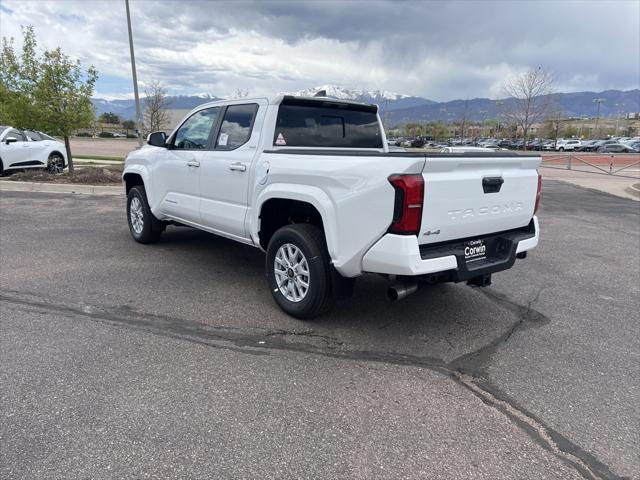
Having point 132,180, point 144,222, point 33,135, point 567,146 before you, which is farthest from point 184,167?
point 567,146

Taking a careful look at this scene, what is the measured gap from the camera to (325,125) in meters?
4.96

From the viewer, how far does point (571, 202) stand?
517 inches

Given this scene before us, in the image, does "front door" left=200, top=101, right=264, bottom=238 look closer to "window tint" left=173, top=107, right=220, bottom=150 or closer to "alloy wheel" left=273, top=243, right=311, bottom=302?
"window tint" left=173, top=107, right=220, bottom=150

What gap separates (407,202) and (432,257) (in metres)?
0.48

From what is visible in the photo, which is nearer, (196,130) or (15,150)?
(196,130)

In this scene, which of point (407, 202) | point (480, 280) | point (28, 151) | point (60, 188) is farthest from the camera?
point (28, 151)

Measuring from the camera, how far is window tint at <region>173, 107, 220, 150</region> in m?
5.37

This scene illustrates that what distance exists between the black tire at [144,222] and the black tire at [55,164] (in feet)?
31.0

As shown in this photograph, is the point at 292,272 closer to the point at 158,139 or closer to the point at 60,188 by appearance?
the point at 158,139

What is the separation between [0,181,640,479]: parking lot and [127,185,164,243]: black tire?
0.90 metres

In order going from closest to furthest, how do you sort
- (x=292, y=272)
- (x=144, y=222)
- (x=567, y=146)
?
(x=292, y=272)
(x=144, y=222)
(x=567, y=146)

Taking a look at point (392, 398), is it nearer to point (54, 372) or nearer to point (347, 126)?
point (54, 372)

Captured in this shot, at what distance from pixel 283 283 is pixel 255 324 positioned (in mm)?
458

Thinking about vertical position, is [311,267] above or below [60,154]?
below
